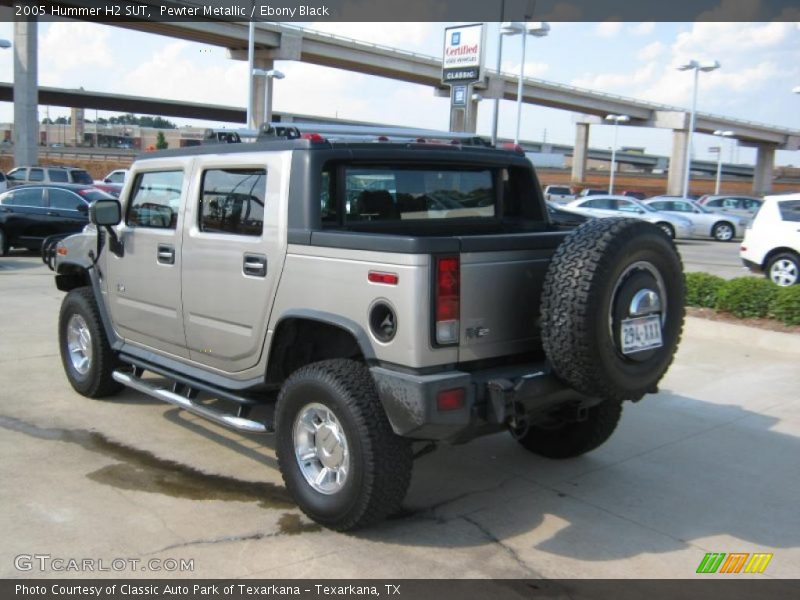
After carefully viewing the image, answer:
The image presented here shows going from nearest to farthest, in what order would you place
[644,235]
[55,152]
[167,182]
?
1. [644,235]
2. [167,182]
3. [55,152]

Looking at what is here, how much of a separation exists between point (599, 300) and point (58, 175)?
2614cm

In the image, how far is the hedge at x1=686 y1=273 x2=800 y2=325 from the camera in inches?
354

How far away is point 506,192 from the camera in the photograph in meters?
5.38

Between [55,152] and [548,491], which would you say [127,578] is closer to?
[548,491]

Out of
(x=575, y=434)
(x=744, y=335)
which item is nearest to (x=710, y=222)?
(x=744, y=335)

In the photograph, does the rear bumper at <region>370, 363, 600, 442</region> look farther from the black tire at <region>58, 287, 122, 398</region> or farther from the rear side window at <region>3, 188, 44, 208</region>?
the rear side window at <region>3, 188, 44, 208</region>

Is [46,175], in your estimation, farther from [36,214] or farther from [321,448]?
[321,448]

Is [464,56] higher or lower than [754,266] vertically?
higher

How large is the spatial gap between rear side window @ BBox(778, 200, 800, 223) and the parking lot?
795cm

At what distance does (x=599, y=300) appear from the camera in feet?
12.0

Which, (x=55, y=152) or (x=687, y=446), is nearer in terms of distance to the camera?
(x=687, y=446)

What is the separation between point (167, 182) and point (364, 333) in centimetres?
229

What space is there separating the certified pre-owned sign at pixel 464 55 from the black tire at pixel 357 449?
14.2 meters
